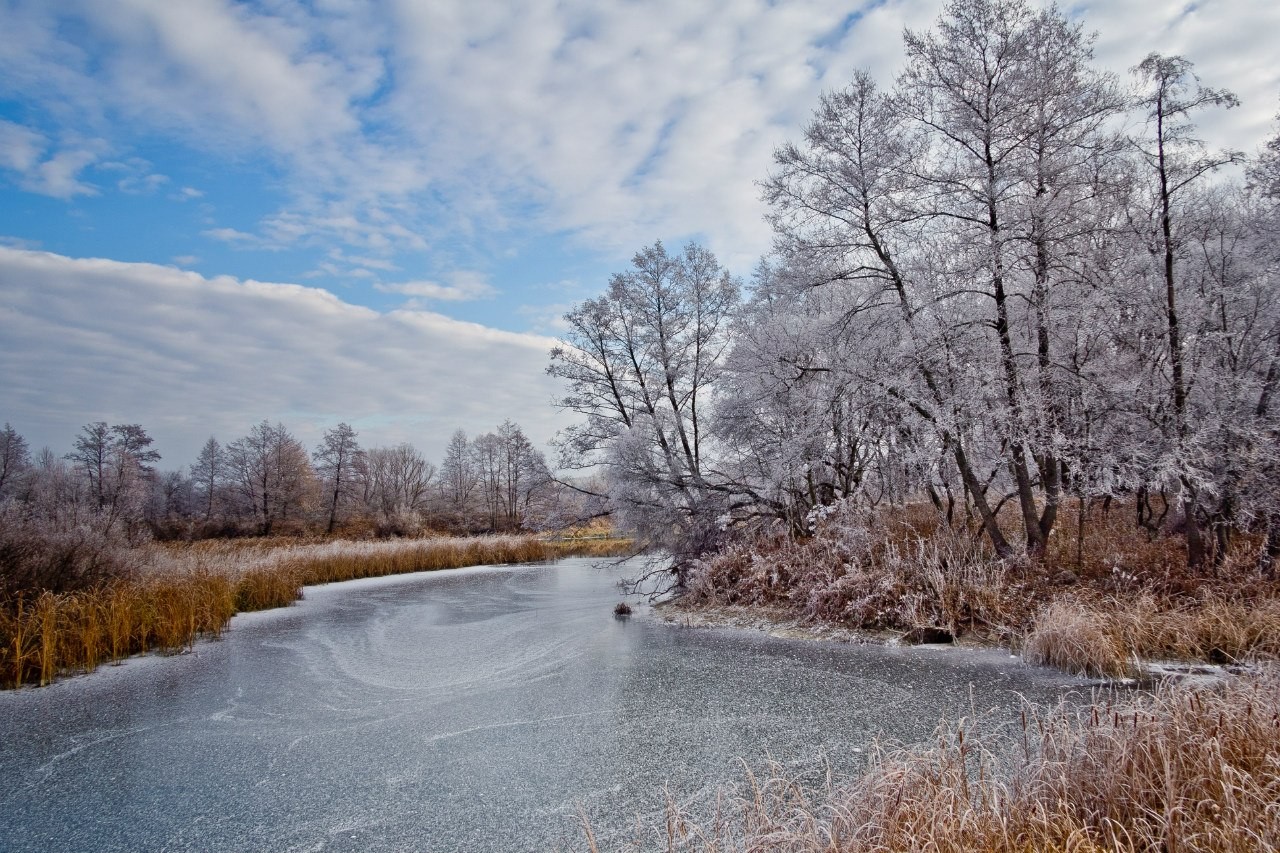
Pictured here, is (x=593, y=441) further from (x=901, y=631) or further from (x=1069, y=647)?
(x=1069, y=647)

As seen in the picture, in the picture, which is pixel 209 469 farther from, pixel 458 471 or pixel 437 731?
pixel 437 731

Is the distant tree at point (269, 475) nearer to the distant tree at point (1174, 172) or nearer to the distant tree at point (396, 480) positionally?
the distant tree at point (396, 480)

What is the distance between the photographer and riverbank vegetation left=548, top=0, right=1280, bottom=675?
292 inches

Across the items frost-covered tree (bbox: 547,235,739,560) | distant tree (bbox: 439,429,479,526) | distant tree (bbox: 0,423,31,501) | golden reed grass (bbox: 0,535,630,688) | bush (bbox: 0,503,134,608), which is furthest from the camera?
distant tree (bbox: 439,429,479,526)

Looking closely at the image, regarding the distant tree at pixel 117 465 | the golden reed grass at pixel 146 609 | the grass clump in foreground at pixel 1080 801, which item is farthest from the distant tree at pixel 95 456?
the grass clump in foreground at pixel 1080 801

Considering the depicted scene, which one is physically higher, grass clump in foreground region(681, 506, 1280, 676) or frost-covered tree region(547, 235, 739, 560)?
frost-covered tree region(547, 235, 739, 560)

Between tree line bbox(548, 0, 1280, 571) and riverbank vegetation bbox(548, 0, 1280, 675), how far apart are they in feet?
0.14

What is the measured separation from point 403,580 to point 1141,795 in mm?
18950

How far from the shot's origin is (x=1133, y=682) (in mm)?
5699

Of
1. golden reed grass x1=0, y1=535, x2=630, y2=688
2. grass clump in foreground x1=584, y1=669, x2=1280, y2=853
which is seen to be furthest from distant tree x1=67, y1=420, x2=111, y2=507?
grass clump in foreground x1=584, y1=669, x2=1280, y2=853

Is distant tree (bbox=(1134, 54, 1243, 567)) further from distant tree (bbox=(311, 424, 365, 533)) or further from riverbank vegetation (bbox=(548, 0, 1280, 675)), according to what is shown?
distant tree (bbox=(311, 424, 365, 533))

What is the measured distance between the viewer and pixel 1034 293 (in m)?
8.81

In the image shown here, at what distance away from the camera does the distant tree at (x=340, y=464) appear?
42.0 m

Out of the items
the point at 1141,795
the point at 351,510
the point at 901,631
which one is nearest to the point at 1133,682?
the point at 901,631
